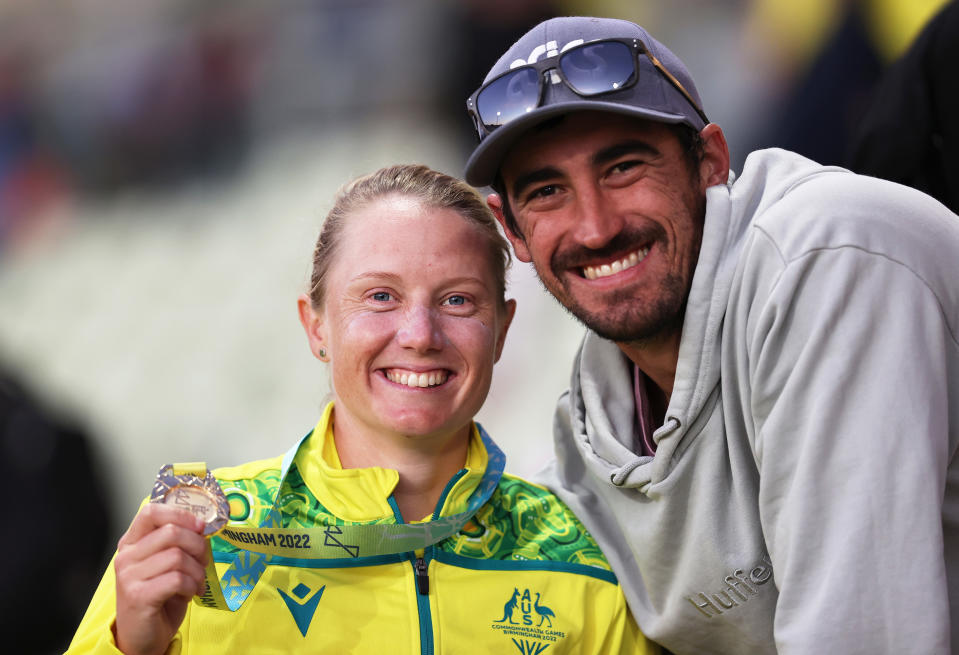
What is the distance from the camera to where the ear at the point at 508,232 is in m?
2.45

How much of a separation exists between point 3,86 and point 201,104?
1.04m

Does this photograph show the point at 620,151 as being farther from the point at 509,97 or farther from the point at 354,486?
the point at 354,486

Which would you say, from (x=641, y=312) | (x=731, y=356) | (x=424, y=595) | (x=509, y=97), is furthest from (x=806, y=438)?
(x=509, y=97)

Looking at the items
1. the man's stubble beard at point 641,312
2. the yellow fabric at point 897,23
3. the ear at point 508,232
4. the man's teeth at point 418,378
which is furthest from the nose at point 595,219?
the yellow fabric at point 897,23

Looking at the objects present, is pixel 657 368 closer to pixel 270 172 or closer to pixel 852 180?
pixel 852 180

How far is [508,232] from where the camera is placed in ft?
8.14

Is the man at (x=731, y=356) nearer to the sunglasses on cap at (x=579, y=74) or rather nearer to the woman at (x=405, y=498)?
the sunglasses on cap at (x=579, y=74)

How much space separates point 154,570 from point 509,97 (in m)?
1.26

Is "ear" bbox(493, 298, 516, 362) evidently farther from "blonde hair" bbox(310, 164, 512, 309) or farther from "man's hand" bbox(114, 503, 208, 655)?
"man's hand" bbox(114, 503, 208, 655)

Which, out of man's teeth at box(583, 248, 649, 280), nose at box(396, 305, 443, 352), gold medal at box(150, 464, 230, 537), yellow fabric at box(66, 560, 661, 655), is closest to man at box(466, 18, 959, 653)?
man's teeth at box(583, 248, 649, 280)

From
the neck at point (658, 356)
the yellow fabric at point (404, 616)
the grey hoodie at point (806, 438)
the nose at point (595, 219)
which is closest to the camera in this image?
the grey hoodie at point (806, 438)

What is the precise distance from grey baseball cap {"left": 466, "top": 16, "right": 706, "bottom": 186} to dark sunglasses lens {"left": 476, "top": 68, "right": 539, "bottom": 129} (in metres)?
0.02

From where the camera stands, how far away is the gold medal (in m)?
1.88

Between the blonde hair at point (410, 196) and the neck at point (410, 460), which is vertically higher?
the blonde hair at point (410, 196)
